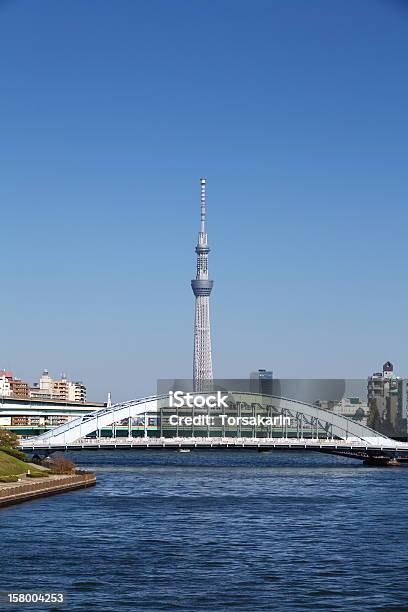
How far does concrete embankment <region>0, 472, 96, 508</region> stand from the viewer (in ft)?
280

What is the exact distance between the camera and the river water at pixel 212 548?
46.2 metres

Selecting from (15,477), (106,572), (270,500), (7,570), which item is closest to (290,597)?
(106,572)

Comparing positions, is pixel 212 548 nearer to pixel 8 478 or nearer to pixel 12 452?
pixel 8 478

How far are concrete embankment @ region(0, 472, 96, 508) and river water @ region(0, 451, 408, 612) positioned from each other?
1.42 metres

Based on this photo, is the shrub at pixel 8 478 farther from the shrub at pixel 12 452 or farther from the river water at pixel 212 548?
the shrub at pixel 12 452

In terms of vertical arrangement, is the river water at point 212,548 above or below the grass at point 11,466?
below

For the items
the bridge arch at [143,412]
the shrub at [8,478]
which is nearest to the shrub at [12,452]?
the shrub at [8,478]

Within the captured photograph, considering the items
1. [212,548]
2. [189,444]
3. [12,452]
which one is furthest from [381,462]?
[212,548]

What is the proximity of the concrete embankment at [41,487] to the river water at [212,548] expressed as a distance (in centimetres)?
142

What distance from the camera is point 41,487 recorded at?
94.8 meters

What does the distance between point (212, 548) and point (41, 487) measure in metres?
37.4

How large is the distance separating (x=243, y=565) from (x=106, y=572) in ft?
21.7

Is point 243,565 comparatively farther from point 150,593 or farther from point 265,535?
point 265,535

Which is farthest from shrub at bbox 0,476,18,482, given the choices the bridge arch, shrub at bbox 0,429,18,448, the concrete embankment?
the bridge arch
